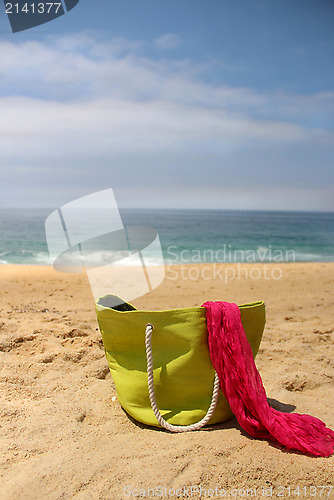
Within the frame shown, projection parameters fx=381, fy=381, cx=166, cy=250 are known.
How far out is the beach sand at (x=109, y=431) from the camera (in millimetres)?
1828

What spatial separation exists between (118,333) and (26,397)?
2.82 feet

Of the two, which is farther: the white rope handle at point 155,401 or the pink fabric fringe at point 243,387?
the white rope handle at point 155,401

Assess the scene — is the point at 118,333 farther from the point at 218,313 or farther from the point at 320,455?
the point at 320,455

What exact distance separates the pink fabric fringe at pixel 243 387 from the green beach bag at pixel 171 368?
0.26 feet

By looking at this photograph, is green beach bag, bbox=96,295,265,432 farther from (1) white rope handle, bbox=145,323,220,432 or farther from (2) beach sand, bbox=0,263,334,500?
(2) beach sand, bbox=0,263,334,500

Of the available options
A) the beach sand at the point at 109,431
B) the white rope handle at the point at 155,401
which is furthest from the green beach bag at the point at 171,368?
the beach sand at the point at 109,431

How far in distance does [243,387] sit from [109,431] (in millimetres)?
849

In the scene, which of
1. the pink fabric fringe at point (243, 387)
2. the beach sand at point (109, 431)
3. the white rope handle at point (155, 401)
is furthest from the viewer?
the white rope handle at point (155, 401)

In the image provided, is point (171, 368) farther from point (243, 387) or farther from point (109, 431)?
point (109, 431)

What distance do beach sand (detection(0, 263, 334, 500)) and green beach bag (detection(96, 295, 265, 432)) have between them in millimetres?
108

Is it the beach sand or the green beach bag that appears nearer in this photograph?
the beach sand

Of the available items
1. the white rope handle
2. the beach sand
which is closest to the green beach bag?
the white rope handle

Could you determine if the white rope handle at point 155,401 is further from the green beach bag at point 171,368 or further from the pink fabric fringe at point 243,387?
the pink fabric fringe at point 243,387

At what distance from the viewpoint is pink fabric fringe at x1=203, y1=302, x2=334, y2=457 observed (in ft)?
6.97
